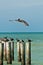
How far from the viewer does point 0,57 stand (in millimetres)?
20922

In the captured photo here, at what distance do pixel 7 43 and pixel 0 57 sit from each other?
216 cm

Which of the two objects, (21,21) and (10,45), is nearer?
(21,21)

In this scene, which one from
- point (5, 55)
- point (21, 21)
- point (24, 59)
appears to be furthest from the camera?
point (5, 55)

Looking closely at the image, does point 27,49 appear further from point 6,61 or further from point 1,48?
point 6,61

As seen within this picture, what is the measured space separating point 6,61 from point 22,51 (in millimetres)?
2569

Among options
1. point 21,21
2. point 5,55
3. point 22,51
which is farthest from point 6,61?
point 21,21

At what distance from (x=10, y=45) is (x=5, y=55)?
991 millimetres

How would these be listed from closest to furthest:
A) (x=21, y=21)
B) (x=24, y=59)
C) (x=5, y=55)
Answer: (x=21, y=21)
(x=24, y=59)
(x=5, y=55)

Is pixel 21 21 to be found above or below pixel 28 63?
above

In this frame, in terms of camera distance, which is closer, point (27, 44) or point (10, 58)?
point (27, 44)

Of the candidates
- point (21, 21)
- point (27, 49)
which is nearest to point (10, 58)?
point (27, 49)

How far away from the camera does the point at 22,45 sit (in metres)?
22.3

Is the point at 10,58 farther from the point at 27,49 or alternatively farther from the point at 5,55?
the point at 27,49

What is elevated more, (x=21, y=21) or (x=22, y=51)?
(x=21, y=21)
